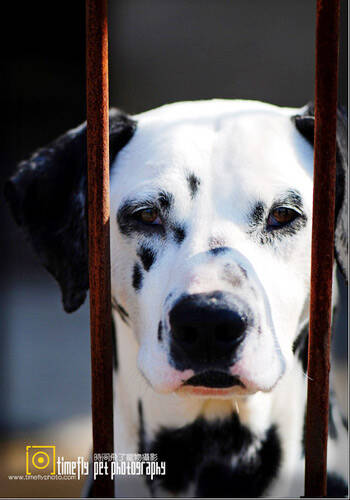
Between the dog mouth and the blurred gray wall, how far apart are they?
0.89m

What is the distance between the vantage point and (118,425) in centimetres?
199

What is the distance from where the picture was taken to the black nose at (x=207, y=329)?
58.1 inches

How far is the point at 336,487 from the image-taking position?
1.88 meters

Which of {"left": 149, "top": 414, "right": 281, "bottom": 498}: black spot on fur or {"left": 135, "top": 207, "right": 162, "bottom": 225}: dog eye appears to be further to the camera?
{"left": 149, "top": 414, "right": 281, "bottom": 498}: black spot on fur

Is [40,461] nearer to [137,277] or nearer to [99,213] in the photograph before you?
[137,277]

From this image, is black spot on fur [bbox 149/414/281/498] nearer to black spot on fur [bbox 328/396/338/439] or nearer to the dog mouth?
black spot on fur [bbox 328/396/338/439]

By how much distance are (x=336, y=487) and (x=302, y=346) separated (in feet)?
1.48

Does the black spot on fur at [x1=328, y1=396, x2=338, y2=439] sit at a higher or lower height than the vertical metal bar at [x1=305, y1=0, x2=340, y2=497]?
lower

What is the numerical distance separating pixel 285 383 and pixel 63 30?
147 cm

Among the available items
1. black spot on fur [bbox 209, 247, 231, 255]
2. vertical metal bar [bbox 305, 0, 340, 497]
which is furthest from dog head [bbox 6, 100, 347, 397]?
vertical metal bar [bbox 305, 0, 340, 497]

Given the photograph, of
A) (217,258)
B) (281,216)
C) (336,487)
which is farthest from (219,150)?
(336,487)

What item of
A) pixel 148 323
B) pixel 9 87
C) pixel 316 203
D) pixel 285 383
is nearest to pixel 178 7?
pixel 9 87

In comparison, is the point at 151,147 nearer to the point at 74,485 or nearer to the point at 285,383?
the point at 285,383

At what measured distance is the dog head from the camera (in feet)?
5.01
